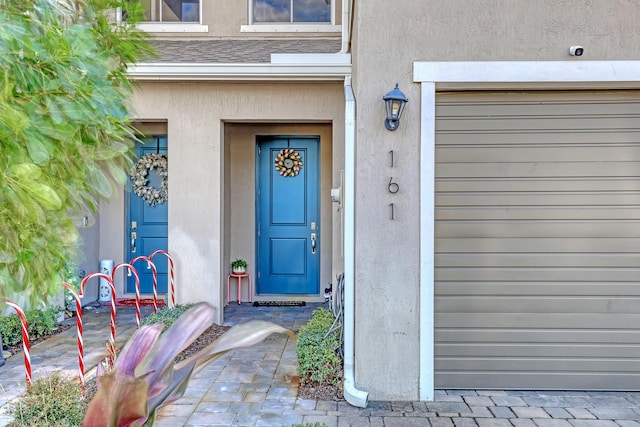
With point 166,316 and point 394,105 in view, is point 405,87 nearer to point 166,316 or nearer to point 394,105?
point 394,105

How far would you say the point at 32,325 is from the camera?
18.8 ft

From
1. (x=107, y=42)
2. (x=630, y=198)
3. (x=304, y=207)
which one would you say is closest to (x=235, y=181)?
(x=304, y=207)

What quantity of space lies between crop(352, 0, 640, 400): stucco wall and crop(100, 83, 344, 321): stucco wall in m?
2.22

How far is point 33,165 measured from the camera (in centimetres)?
107

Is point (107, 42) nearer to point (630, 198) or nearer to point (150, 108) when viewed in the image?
point (630, 198)

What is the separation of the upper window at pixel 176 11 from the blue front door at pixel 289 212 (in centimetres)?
217

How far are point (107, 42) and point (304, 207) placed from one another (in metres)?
6.20

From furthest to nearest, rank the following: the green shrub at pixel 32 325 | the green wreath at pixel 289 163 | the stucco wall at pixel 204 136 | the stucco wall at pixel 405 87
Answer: the green wreath at pixel 289 163 → the stucco wall at pixel 204 136 → the green shrub at pixel 32 325 → the stucco wall at pixel 405 87

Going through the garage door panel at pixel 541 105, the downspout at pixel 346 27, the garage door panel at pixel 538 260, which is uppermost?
the downspout at pixel 346 27

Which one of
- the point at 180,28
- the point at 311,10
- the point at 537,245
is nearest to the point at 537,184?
the point at 537,245

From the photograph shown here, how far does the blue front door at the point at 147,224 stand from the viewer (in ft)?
25.1

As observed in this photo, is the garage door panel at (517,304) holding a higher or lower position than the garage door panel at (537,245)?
lower

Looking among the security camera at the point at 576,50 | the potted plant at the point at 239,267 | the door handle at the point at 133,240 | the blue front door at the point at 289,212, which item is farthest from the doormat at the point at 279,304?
the security camera at the point at 576,50

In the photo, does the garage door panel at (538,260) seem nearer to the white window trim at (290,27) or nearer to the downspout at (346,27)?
the downspout at (346,27)
